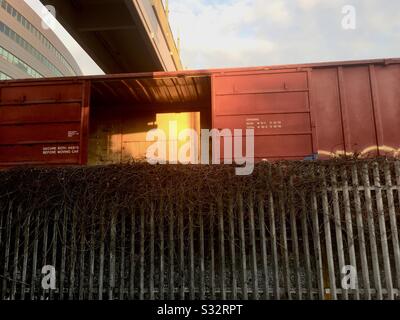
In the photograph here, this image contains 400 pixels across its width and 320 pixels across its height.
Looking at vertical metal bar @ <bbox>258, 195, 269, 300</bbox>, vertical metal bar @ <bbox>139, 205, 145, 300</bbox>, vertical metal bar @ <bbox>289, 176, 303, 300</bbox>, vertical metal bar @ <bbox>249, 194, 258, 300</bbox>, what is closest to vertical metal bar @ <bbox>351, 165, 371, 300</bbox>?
vertical metal bar @ <bbox>289, 176, 303, 300</bbox>

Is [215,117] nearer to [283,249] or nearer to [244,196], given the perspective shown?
[244,196]

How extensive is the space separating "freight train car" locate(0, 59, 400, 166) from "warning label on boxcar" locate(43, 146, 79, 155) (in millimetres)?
22

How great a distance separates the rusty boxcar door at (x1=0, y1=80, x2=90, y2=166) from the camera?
723cm

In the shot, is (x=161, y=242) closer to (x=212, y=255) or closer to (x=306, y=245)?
(x=212, y=255)

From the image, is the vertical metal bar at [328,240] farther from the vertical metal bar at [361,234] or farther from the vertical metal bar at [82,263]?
the vertical metal bar at [82,263]

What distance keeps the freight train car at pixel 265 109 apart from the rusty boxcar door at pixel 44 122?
20mm

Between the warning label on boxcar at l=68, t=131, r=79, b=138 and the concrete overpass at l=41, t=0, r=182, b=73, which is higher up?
the concrete overpass at l=41, t=0, r=182, b=73

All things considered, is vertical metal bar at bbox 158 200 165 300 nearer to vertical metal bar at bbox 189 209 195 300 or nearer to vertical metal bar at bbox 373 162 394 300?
vertical metal bar at bbox 189 209 195 300

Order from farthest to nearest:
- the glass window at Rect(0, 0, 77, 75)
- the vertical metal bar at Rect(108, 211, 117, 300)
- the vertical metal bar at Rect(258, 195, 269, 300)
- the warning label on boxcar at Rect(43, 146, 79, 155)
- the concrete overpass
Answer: the glass window at Rect(0, 0, 77, 75), the concrete overpass, the warning label on boxcar at Rect(43, 146, 79, 155), the vertical metal bar at Rect(108, 211, 117, 300), the vertical metal bar at Rect(258, 195, 269, 300)

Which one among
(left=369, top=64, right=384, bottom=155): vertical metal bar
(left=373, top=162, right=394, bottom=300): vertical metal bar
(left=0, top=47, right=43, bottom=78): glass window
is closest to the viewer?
(left=373, top=162, right=394, bottom=300): vertical metal bar

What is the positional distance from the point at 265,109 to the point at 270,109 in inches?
3.8

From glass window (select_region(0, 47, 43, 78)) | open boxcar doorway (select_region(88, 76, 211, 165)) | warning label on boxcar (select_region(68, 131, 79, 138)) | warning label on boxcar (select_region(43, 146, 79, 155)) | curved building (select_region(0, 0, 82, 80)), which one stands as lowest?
warning label on boxcar (select_region(43, 146, 79, 155))

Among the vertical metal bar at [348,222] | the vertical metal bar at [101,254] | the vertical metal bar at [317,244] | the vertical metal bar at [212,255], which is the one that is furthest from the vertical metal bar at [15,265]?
the vertical metal bar at [348,222]

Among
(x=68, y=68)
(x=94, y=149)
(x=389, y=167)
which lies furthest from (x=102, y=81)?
(x=68, y=68)
